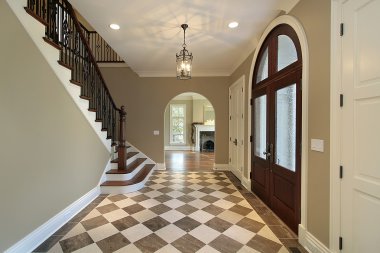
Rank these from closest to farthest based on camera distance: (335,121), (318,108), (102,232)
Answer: (335,121), (318,108), (102,232)

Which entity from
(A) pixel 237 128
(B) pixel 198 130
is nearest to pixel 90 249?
(A) pixel 237 128

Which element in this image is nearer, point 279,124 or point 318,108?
point 318,108

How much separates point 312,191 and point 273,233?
2.50 ft

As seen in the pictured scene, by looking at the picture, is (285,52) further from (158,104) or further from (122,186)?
(158,104)

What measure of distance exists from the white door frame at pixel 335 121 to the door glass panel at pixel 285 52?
28.2 inches

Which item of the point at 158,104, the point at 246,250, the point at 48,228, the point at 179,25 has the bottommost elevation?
the point at 246,250

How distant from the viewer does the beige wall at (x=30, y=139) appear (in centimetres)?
174

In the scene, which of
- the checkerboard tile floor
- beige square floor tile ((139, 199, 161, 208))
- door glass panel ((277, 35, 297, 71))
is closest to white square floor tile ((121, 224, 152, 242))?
the checkerboard tile floor

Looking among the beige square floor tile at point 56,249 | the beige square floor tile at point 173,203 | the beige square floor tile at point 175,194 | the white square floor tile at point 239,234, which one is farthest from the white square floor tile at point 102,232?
the white square floor tile at point 239,234

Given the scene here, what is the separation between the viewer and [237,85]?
4.81m

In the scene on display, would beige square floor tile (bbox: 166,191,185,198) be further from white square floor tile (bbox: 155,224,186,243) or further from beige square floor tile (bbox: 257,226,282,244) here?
beige square floor tile (bbox: 257,226,282,244)

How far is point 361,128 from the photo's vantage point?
1473mm

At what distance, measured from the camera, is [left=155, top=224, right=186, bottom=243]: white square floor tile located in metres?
2.21

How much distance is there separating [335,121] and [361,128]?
0.23 m
